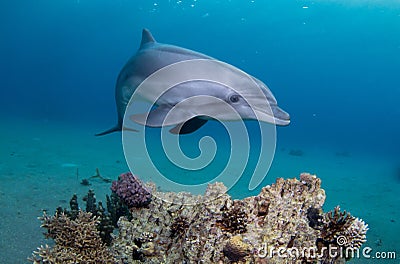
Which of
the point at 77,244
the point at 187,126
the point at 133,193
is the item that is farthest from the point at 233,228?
the point at 77,244

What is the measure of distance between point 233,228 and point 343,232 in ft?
4.02

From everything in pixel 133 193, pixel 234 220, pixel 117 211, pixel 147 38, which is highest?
pixel 147 38

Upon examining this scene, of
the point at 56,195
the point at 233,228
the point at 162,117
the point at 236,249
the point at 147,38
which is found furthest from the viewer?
the point at 56,195

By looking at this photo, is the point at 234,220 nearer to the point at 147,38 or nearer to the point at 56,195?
the point at 147,38

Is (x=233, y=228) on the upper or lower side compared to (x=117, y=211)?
lower

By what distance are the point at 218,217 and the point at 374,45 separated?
9076cm

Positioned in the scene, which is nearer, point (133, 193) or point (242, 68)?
point (133, 193)

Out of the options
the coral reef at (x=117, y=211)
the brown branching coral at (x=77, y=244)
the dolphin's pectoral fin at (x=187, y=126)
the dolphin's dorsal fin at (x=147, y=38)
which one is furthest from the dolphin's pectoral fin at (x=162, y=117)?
the coral reef at (x=117, y=211)

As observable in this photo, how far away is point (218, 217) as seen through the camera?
11.6ft

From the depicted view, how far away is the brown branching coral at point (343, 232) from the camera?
3.49 metres

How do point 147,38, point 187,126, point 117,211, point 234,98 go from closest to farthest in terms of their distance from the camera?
point 234,98, point 187,126, point 147,38, point 117,211

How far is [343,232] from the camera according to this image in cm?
348

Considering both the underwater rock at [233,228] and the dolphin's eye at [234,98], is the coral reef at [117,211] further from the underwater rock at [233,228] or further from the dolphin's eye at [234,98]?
the dolphin's eye at [234,98]

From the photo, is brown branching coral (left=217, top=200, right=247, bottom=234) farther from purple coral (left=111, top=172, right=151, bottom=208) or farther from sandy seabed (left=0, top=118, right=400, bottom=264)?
sandy seabed (left=0, top=118, right=400, bottom=264)
